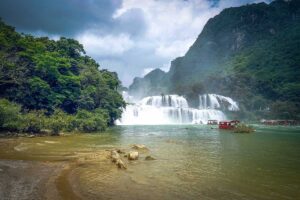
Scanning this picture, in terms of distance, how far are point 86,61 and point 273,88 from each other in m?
60.5

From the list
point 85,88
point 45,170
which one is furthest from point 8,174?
point 85,88

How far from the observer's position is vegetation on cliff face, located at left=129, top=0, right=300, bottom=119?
72062 millimetres

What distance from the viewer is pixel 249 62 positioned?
347ft

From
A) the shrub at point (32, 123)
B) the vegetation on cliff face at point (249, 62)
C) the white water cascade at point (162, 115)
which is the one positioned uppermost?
the vegetation on cliff face at point (249, 62)

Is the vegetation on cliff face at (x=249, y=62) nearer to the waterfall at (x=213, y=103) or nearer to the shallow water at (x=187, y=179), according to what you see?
the waterfall at (x=213, y=103)

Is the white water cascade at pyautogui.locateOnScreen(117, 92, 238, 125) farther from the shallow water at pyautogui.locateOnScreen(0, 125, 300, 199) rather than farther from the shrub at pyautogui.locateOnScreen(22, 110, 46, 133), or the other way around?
the shallow water at pyautogui.locateOnScreen(0, 125, 300, 199)

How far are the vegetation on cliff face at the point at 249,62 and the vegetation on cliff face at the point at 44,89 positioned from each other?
38.5 meters

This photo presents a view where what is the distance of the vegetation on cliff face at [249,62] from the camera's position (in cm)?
7206

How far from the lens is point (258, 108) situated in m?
72.1

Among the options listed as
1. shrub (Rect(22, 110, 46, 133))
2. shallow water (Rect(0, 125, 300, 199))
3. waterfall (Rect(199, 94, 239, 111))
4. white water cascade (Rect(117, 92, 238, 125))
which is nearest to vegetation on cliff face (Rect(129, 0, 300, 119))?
waterfall (Rect(199, 94, 239, 111))

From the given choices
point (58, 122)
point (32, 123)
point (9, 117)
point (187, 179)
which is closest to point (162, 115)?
point (58, 122)

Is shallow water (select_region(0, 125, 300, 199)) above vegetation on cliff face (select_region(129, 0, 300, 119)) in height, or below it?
below

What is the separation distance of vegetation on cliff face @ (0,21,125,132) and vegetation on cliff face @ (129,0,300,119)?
38.5 meters

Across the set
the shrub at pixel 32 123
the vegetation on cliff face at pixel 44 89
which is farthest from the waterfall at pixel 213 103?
the shrub at pixel 32 123
